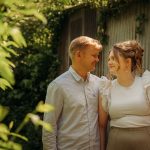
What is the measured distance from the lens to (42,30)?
1277cm

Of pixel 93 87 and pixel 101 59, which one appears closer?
pixel 93 87

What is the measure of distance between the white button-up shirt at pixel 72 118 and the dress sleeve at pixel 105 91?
92mm

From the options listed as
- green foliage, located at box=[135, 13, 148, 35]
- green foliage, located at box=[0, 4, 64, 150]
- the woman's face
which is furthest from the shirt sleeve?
green foliage, located at box=[0, 4, 64, 150]

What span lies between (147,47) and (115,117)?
3.50 m

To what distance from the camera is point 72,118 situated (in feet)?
14.2

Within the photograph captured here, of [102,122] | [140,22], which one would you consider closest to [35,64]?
[140,22]

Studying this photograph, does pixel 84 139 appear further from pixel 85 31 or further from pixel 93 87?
pixel 85 31

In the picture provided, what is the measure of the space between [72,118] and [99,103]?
26 cm

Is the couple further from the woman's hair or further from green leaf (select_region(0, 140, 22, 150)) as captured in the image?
green leaf (select_region(0, 140, 22, 150))

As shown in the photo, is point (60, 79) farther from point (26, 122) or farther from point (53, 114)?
point (26, 122)

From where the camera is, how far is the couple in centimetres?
419

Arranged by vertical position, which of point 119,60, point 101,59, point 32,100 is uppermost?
point 119,60

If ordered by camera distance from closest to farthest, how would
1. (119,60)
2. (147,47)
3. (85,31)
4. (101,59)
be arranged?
(119,60) < (147,47) < (101,59) < (85,31)

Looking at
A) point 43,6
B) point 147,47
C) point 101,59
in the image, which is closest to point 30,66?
point 43,6
